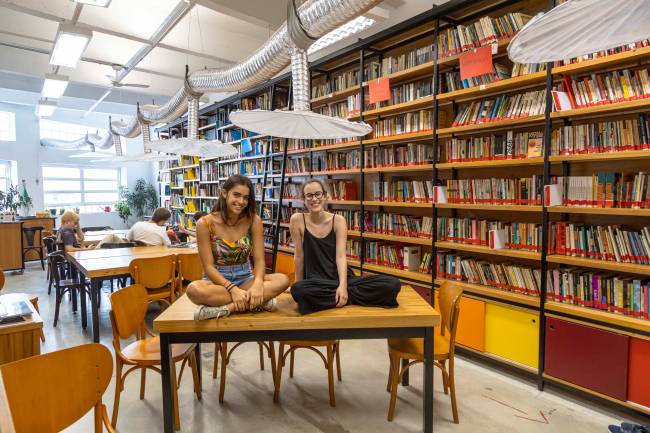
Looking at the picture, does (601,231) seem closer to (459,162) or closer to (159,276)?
(459,162)

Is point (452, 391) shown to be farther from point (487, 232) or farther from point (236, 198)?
point (236, 198)

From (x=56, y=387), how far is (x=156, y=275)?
94.8 inches

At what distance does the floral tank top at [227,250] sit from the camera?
2.38 meters

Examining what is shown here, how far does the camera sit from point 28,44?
→ 5473 mm

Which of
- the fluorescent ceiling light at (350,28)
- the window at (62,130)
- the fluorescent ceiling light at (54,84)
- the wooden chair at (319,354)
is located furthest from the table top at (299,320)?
the window at (62,130)

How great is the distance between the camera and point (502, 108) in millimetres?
3131

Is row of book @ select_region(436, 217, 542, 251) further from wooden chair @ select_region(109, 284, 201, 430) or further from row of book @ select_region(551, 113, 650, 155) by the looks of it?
wooden chair @ select_region(109, 284, 201, 430)

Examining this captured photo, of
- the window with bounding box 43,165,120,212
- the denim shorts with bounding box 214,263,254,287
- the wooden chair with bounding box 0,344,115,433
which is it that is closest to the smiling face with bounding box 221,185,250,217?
the denim shorts with bounding box 214,263,254,287

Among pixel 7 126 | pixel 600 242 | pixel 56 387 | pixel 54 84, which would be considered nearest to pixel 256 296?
pixel 56 387

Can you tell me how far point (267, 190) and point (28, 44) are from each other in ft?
12.7

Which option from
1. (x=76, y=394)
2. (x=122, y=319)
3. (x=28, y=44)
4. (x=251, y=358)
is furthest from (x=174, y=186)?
(x=76, y=394)

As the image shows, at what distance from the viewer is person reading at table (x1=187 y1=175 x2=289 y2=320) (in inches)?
81.6

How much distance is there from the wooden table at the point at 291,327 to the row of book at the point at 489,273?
1.31 m

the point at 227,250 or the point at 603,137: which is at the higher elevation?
the point at 603,137
